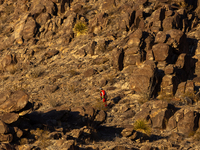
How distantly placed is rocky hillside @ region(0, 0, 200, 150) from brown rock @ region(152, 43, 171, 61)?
69mm

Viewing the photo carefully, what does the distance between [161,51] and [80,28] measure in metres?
9.23

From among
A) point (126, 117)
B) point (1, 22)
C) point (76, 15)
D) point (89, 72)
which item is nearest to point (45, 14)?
point (76, 15)

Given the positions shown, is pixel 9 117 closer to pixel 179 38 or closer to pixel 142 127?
pixel 142 127

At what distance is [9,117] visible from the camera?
32.7 ft

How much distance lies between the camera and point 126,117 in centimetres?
1369

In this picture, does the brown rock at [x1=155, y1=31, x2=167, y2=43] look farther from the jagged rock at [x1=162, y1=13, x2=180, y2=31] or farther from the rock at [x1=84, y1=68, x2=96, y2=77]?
the rock at [x1=84, y1=68, x2=96, y2=77]

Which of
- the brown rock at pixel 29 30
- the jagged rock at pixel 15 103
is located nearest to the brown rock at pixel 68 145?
the jagged rock at pixel 15 103

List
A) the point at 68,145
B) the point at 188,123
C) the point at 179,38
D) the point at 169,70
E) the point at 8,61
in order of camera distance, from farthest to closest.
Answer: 1. the point at 8,61
2. the point at 179,38
3. the point at 169,70
4. the point at 188,123
5. the point at 68,145

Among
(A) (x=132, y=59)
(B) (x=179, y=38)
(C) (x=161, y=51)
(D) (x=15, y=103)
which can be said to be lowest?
(D) (x=15, y=103)

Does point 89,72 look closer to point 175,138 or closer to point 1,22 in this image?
point 175,138

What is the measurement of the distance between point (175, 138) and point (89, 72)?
909cm

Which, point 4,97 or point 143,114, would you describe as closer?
point 4,97

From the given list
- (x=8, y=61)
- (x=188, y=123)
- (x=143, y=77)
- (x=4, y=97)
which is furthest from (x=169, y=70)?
(x=8, y=61)

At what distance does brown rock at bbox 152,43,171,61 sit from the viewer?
17344 mm
